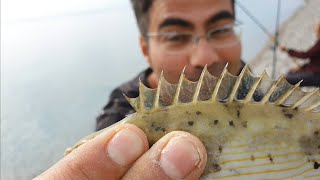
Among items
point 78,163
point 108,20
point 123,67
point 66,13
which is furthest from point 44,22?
point 78,163

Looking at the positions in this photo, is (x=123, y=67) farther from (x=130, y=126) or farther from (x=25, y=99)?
(x=130, y=126)

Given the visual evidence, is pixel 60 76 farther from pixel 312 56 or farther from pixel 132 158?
pixel 132 158

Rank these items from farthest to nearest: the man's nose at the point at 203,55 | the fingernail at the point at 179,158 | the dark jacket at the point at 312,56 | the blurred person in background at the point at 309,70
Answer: the dark jacket at the point at 312,56, the blurred person in background at the point at 309,70, the man's nose at the point at 203,55, the fingernail at the point at 179,158

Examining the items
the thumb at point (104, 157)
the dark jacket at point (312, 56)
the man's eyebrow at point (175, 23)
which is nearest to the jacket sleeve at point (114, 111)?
the man's eyebrow at point (175, 23)

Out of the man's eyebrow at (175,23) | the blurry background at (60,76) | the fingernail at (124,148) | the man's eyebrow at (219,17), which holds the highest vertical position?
the fingernail at (124,148)

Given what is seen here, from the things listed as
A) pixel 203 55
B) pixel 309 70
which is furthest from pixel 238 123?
pixel 309 70

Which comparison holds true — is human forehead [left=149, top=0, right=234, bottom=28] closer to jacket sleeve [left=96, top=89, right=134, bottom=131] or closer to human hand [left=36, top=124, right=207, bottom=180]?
jacket sleeve [left=96, top=89, right=134, bottom=131]

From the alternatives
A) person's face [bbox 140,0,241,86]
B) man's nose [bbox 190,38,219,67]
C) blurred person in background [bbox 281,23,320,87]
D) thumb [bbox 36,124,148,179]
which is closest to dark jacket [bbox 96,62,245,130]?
person's face [bbox 140,0,241,86]

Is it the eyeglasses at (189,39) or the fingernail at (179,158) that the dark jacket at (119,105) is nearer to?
the eyeglasses at (189,39)
